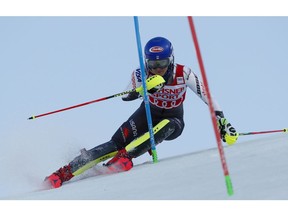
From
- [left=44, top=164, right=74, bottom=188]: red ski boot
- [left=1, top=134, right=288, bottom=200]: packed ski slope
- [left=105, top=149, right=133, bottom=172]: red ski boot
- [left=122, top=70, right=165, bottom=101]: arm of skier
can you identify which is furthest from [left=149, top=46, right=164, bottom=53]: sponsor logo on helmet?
[left=44, top=164, right=74, bottom=188]: red ski boot

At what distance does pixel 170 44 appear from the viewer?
5121 millimetres

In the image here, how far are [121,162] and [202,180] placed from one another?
4.26ft

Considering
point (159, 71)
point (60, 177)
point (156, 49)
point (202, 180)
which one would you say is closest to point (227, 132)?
point (159, 71)

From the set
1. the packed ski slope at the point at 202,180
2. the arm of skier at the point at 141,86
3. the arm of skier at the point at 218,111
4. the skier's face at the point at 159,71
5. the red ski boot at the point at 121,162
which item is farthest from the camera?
the skier's face at the point at 159,71

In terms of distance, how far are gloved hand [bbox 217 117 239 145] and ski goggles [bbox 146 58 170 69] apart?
0.67 metres

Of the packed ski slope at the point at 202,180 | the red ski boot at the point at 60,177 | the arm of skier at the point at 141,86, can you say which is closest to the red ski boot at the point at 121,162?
the packed ski slope at the point at 202,180

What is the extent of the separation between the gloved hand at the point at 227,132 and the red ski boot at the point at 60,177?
1.34 m

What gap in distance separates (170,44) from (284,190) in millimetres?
2441

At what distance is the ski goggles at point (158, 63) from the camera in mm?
5070

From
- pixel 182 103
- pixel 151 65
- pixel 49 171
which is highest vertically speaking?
pixel 151 65

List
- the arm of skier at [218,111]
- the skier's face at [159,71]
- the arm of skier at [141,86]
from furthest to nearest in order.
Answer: the skier's face at [159,71], the arm of skier at [218,111], the arm of skier at [141,86]

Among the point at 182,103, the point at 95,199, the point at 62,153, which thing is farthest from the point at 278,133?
the point at 95,199

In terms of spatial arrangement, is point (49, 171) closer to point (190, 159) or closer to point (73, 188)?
point (73, 188)

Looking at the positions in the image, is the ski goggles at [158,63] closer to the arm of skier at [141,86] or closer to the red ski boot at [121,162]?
the arm of skier at [141,86]
